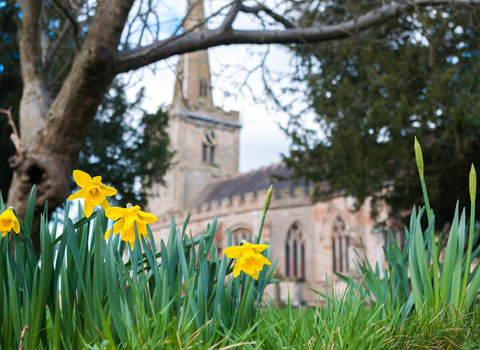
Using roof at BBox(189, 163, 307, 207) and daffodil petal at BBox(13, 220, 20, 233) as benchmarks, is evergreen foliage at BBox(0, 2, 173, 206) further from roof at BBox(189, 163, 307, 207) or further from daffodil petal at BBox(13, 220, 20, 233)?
roof at BBox(189, 163, 307, 207)

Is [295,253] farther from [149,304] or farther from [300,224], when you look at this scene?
[149,304]

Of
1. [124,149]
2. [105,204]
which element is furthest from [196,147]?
[105,204]

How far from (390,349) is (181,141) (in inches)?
1718

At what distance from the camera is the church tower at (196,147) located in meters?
43.9

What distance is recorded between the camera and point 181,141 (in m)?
44.8

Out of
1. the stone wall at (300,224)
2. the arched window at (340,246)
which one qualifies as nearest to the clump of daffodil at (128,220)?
the stone wall at (300,224)

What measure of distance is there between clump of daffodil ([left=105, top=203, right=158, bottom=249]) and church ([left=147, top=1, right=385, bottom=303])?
A: 43.4 feet

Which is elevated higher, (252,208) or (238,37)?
(238,37)

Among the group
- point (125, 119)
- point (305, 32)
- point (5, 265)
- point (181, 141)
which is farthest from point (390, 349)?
point (181, 141)

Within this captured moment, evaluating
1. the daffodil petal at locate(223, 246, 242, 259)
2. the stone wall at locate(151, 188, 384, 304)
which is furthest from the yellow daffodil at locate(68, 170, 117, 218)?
the stone wall at locate(151, 188, 384, 304)

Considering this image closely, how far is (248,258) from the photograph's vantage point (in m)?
1.76

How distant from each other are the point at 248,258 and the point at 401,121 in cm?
881

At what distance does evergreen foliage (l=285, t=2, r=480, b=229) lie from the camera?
9.05 metres

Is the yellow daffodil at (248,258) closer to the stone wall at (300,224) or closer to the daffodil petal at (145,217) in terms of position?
the daffodil petal at (145,217)
